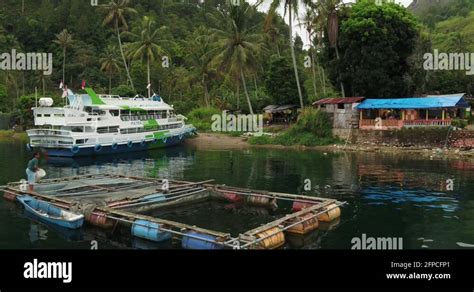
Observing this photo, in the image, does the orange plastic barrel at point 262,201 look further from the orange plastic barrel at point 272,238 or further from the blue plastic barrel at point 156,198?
the orange plastic barrel at point 272,238

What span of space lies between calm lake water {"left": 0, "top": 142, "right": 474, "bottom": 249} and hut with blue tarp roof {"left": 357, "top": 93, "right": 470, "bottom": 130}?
21.5ft

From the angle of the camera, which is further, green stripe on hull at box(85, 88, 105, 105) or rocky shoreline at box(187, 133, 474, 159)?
green stripe on hull at box(85, 88, 105, 105)

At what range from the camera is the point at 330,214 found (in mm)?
20016

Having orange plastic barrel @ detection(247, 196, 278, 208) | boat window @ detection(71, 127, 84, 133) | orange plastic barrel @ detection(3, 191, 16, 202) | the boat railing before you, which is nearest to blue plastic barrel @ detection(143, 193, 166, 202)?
orange plastic barrel @ detection(247, 196, 278, 208)

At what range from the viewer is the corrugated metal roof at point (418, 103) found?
47781 millimetres

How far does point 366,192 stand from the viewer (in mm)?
26266

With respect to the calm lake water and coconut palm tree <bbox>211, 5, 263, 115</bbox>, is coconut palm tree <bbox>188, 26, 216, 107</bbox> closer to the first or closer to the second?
coconut palm tree <bbox>211, 5, 263, 115</bbox>

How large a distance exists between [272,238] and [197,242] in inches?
99.9

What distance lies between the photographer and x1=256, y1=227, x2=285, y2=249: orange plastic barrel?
15424 mm

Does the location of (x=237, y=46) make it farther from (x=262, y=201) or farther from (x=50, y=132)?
(x=262, y=201)

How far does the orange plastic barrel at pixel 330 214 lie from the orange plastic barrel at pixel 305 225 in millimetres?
1149

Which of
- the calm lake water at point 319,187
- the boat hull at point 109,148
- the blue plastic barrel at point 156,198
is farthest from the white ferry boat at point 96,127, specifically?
the blue plastic barrel at point 156,198
